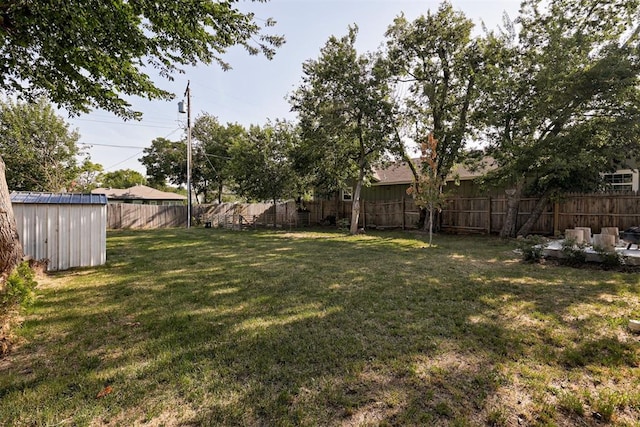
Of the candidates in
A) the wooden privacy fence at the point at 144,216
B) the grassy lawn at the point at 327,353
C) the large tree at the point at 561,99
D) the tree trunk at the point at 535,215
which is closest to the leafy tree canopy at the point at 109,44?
the grassy lawn at the point at 327,353

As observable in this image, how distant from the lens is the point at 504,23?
11930 millimetres

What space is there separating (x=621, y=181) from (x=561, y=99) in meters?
7.07

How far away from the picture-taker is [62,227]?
637cm

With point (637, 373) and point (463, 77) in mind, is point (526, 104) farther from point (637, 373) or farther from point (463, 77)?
point (637, 373)

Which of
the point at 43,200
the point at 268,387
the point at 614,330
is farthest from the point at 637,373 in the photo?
the point at 43,200

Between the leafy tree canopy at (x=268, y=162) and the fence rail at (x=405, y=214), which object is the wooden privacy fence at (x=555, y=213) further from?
the leafy tree canopy at (x=268, y=162)

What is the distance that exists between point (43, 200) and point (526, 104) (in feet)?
46.5

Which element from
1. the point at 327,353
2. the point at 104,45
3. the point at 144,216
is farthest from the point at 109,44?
the point at 144,216

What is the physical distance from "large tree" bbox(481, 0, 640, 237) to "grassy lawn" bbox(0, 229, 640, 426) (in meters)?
5.56

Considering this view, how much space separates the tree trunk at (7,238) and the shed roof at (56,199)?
923mm

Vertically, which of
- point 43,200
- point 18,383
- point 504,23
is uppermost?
point 504,23

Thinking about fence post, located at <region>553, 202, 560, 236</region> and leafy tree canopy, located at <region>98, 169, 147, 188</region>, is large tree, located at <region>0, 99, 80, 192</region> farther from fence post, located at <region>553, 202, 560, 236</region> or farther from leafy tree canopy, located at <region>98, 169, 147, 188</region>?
leafy tree canopy, located at <region>98, 169, 147, 188</region>

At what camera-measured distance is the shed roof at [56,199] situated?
19.8ft

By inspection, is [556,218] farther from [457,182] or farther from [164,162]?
[164,162]
